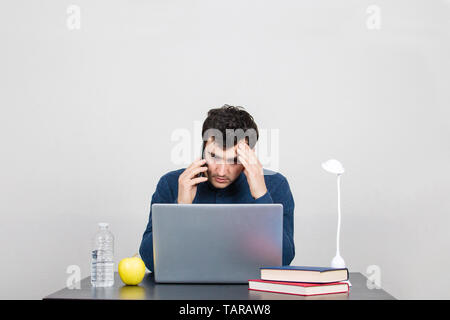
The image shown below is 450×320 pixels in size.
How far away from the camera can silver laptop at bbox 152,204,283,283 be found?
148 cm

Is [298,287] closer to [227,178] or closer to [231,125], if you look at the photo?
[227,178]

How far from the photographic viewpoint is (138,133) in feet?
9.40

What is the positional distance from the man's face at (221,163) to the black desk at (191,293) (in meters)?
0.66

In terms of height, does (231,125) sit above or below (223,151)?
above

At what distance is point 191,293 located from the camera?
137 centimetres

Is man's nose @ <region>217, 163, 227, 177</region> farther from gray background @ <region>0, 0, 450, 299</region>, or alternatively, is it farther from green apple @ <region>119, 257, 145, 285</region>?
gray background @ <region>0, 0, 450, 299</region>

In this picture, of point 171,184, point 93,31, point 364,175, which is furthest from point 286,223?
point 93,31

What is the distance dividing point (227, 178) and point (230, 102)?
0.85m

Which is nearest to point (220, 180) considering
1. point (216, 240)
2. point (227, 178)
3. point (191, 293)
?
point (227, 178)

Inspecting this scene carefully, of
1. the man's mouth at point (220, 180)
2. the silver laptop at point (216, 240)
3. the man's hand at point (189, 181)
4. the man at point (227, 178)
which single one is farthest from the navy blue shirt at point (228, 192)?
the silver laptop at point (216, 240)

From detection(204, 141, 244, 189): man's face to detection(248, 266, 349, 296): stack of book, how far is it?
0.74 m

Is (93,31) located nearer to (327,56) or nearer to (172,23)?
(172,23)

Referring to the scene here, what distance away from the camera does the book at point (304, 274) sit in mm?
1369

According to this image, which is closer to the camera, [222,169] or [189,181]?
[189,181]
